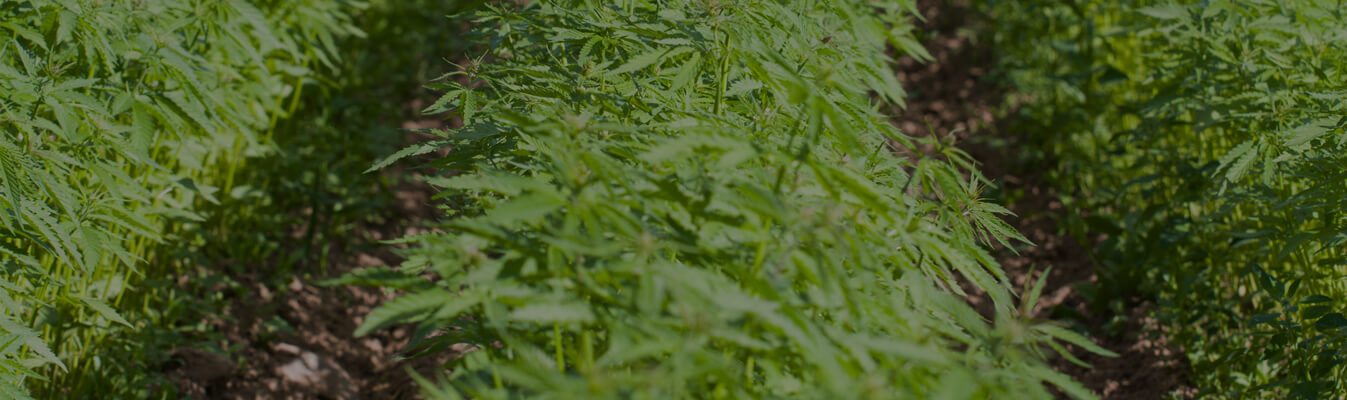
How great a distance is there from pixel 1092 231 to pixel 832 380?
3351 millimetres

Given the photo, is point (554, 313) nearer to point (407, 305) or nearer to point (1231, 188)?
point (407, 305)

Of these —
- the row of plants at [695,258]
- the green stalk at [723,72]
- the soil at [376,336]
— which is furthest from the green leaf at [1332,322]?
the green stalk at [723,72]

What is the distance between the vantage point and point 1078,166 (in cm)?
406

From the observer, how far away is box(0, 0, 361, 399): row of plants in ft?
6.63

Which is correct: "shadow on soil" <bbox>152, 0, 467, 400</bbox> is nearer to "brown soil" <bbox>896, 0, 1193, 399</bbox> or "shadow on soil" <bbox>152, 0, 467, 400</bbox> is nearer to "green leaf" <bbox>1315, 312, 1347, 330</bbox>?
"brown soil" <bbox>896, 0, 1193, 399</bbox>

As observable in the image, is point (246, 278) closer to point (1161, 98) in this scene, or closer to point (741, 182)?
point (741, 182)

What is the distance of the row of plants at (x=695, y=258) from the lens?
1118 millimetres

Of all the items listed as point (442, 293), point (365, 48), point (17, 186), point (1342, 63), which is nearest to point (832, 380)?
point (442, 293)

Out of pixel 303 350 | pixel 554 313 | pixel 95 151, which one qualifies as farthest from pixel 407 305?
pixel 303 350

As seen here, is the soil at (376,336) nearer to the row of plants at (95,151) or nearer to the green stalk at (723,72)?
the row of plants at (95,151)

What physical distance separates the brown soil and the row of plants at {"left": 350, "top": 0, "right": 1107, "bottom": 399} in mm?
279

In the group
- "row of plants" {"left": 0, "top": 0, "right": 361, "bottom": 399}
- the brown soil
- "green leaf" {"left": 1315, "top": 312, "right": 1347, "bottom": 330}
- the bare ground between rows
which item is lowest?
the brown soil

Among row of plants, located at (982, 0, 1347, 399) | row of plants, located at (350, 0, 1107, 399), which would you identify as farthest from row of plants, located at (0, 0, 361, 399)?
row of plants, located at (982, 0, 1347, 399)

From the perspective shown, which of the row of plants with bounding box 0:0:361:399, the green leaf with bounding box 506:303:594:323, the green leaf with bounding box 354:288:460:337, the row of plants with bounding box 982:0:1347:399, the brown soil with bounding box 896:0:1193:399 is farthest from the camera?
the brown soil with bounding box 896:0:1193:399
